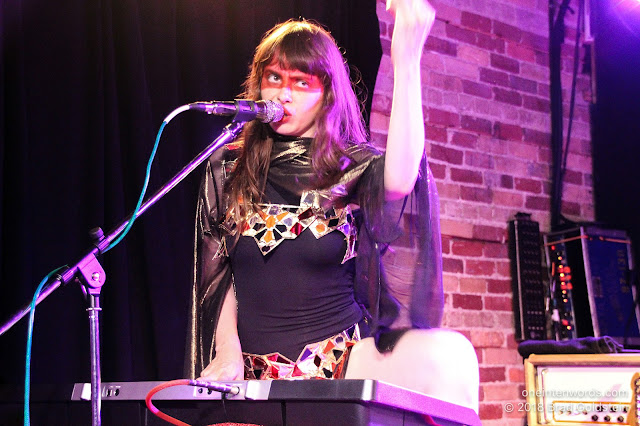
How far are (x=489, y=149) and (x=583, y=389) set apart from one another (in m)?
1.38

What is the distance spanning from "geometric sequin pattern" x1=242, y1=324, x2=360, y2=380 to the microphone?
0.51m

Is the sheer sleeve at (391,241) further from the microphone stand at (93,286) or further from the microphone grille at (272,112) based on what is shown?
the microphone stand at (93,286)

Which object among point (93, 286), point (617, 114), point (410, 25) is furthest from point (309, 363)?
point (617, 114)

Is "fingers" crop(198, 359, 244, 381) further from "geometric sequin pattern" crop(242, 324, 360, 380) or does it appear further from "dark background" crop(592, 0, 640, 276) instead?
"dark background" crop(592, 0, 640, 276)

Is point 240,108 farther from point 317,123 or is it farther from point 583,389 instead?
point 583,389

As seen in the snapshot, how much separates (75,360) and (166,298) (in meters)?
0.34

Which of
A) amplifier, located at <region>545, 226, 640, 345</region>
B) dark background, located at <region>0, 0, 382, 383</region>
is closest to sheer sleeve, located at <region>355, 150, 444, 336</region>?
dark background, located at <region>0, 0, 382, 383</region>

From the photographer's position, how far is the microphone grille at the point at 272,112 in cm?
161

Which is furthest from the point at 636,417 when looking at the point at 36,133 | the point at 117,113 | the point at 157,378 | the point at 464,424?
the point at 36,133

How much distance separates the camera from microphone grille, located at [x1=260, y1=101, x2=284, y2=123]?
1.61m

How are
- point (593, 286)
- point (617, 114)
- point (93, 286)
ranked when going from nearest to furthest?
point (93, 286) → point (593, 286) → point (617, 114)

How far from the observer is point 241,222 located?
1.73 metres

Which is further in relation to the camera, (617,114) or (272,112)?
(617,114)

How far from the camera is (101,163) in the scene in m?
2.29
